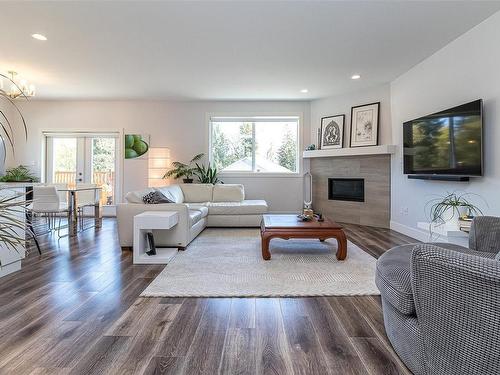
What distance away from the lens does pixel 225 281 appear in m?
2.68

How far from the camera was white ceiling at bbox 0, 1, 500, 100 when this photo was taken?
118 inches

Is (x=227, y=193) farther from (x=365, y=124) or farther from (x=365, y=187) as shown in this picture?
(x=365, y=124)

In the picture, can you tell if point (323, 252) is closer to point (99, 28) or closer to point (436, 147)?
point (436, 147)

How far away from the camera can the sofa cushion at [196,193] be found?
232 inches

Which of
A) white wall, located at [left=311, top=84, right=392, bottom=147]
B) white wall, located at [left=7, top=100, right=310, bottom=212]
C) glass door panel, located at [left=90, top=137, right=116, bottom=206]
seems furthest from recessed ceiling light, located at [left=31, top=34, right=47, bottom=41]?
white wall, located at [left=311, top=84, right=392, bottom=147]

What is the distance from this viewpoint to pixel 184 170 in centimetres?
657

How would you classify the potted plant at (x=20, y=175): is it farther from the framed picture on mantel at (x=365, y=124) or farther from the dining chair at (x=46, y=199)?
the framed picture on mantel at (x=365, y=124)


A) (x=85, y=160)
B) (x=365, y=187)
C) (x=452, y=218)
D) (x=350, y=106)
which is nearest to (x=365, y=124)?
(x=350, y=106)

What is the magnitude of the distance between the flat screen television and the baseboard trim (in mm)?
891

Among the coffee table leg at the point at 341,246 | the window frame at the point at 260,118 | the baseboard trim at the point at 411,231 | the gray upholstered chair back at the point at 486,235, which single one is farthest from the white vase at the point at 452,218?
the window frame at the point at 260,118

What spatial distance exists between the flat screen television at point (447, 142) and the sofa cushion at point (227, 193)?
307 cm

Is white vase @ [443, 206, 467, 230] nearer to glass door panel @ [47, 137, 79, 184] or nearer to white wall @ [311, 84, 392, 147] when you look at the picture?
white wall @ [311, 84, 392, 147]

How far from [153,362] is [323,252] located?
2.56 meters

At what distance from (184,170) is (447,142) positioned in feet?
16.2
